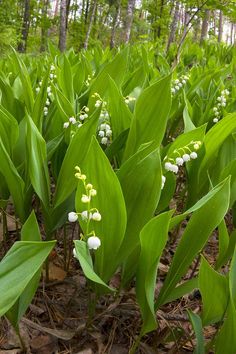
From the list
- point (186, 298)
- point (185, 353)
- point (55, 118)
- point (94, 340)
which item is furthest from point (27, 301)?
point (55, 118)

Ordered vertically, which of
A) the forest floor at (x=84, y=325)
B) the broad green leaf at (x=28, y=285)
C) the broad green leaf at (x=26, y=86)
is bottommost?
the forest floor at (x=84, y=325)

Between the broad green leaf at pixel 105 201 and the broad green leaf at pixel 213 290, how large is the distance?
233 millimetres

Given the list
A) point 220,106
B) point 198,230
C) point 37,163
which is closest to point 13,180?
point 37,163

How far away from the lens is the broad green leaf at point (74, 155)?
124 centimetres

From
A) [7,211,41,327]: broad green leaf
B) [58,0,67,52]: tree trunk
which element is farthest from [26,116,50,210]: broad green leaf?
[58,0,67,52]: tree trunk

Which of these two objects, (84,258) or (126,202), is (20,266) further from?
(126,202)

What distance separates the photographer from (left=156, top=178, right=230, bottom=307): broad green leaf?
1.02 meters

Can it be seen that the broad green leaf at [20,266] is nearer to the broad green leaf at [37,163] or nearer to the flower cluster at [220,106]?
the broad green leaf at [37,163]

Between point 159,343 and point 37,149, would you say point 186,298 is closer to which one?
point 159,343

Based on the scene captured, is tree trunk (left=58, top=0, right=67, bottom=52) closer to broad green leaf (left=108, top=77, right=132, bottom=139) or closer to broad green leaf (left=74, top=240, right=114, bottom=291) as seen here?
broad green leaf (left=108, top=77, right=132, bottom=139)

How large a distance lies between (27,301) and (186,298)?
745mm

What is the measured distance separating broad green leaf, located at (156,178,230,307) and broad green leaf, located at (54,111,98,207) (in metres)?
0.40

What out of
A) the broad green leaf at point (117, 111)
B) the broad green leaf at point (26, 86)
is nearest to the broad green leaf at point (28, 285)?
the broad green leaf at point (117, 111)

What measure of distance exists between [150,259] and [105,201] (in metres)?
0.19
